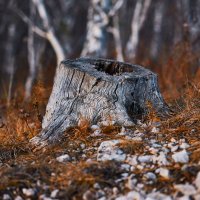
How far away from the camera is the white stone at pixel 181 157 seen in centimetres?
295

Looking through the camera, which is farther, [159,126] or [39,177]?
[159,126]

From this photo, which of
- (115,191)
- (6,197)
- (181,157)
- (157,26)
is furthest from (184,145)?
(157,26)

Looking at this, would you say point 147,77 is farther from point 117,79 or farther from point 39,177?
point 39,177

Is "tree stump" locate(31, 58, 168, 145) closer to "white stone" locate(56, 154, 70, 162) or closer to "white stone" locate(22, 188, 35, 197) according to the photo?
"white stone" locate(56, 154, 70, 162)

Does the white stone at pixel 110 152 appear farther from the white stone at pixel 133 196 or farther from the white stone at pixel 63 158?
the white stone at pixel 133 196

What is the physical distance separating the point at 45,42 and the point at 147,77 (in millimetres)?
10510

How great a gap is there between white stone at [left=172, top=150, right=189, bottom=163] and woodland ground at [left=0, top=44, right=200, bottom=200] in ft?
0.09

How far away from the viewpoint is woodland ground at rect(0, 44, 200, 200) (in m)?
2.80

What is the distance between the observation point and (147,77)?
3.87 metres

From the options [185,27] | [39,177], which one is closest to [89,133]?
[39,177]

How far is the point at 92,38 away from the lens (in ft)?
29.9

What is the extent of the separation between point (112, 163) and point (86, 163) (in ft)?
0.56

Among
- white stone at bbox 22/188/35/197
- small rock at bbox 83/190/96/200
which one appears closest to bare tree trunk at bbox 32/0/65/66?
white stone at bbox 22/188/35/197

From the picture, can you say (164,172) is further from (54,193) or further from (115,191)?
(54,193)
